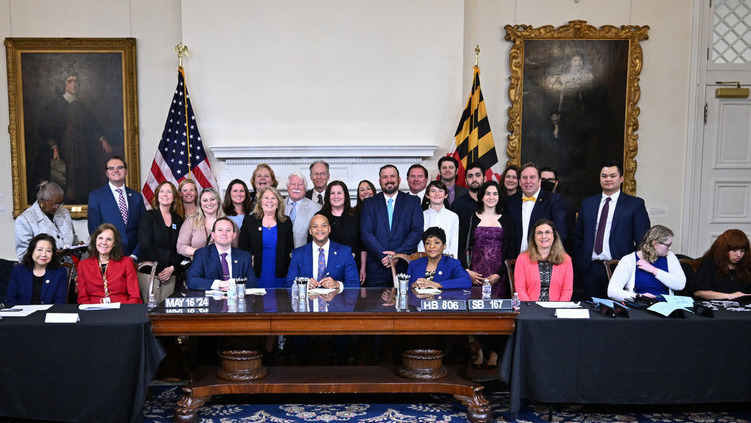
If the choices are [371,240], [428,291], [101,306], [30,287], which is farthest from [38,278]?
[428,291]

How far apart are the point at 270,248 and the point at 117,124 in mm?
3618

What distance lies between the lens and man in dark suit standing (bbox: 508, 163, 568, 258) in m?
4.88

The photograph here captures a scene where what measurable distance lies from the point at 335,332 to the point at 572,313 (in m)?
1.45

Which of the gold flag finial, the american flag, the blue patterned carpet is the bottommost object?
the blue patterned carpet

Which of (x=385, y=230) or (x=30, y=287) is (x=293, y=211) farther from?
(x=30, y=287)

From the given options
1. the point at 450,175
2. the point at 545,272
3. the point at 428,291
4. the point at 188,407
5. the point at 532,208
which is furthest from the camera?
the point at 450,175

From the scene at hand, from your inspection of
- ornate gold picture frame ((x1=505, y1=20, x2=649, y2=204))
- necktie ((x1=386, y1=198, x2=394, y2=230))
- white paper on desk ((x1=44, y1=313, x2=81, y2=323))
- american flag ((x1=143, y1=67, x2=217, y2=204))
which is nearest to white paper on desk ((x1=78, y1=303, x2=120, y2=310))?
white paper on desk ((x1=44, y1=313, x2=81, y2=323))

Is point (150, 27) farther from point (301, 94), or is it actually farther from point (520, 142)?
point (520, 142)

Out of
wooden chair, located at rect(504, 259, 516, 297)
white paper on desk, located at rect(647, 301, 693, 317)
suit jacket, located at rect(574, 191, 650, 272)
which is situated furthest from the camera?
suit jacket, located at rect(574, 191, 650, 272)

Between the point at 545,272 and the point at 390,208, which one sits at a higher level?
the point at 390,208

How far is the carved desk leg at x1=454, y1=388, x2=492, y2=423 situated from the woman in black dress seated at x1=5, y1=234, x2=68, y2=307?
2855 millimetres

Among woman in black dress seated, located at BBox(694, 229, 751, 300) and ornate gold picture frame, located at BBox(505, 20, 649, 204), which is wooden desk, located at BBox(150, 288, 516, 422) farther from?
ornate gold picture frame, located at BBox(505, 20, 649, 204)

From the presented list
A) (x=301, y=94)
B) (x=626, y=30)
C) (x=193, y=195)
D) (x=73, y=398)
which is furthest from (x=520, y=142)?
(x=73, y=398)

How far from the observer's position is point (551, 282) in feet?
13.8
